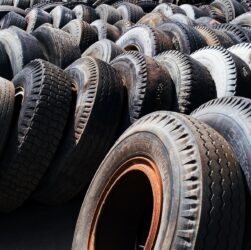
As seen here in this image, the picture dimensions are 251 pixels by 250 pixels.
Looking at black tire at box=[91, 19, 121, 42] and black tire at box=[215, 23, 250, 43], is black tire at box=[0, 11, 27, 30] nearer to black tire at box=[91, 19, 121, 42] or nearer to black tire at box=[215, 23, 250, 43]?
black tire at box=[91, 19, 121, 42]

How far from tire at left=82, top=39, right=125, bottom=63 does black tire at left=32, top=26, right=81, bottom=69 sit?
144mm

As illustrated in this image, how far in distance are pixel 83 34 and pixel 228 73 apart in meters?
2.05

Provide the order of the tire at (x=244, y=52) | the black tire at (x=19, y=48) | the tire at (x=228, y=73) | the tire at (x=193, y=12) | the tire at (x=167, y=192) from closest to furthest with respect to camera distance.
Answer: the tire at (x=167, y=192) → the tire at (x=228, y=73) → the tire at (x=244, y=52) → the black tire at (x=19, y=48) → the tire at (x=193, y=12)

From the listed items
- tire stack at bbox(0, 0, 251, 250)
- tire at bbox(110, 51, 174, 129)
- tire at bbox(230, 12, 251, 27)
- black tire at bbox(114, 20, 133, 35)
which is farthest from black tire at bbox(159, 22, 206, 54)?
tire at bbox(230, 12, 251, 27)

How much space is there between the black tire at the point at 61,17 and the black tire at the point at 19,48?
184 cm

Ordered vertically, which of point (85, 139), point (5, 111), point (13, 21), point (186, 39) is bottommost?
point (85, 139)

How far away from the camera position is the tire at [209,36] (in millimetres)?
4031

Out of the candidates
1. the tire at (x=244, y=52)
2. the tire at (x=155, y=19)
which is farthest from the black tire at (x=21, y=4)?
the tire at (x=244, y=52)

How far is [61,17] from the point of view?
5500 millimetres

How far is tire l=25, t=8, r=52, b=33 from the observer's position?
16.8ft

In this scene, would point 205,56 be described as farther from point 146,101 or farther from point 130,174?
point 130,174

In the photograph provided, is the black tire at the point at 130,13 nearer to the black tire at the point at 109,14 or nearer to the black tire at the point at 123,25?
the black tire at the point at 109,14

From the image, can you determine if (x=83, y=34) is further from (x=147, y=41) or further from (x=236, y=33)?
(x=236, y=33)

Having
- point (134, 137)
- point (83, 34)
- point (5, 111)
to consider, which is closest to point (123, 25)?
point (83, 34)
